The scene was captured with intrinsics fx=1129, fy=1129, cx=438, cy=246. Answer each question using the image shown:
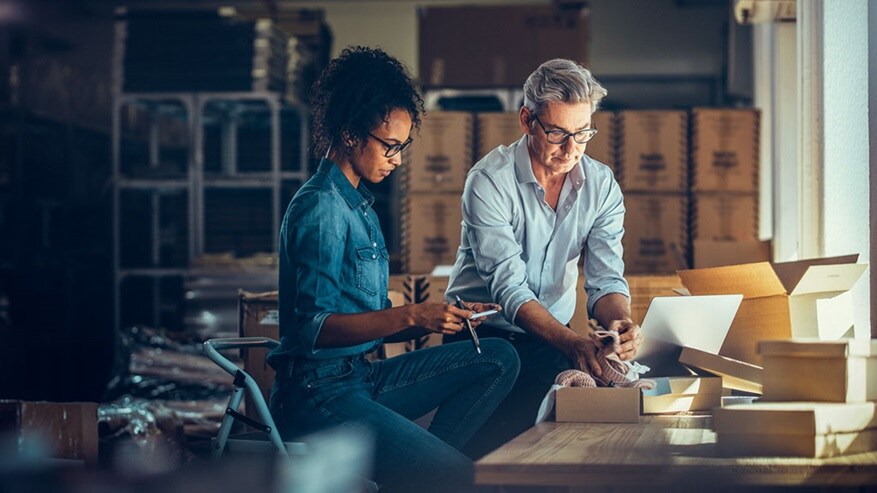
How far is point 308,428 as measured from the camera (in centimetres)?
227

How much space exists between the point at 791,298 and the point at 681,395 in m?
0.66

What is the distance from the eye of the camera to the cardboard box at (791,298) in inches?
114

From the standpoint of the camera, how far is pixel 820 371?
6.54 feet

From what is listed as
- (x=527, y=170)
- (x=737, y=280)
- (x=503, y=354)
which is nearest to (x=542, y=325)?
(x=503, y=354)

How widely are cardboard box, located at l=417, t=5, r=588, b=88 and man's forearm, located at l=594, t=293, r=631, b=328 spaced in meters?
3.32

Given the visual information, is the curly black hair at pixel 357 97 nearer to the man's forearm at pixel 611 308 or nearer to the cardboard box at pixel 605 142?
the man's forearm at pixel 611 308

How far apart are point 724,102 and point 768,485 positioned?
22.0 feet

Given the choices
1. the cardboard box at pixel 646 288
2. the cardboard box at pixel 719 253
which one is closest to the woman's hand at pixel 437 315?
the cardboard box at pixel 646 288

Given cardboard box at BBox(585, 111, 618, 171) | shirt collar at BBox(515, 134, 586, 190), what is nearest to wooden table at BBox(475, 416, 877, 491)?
shirt collar at BBox(515, 134, 586, 190)

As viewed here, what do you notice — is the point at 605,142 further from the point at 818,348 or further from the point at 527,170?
the point at 818,348

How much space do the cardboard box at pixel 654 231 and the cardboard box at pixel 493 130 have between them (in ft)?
2.08

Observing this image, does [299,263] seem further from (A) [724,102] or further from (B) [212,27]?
(A) [724,102]

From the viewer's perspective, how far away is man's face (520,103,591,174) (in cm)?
282

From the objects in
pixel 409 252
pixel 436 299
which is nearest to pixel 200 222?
pixel 409 252
